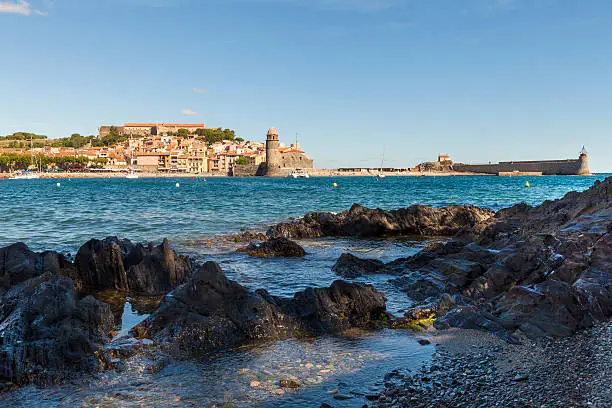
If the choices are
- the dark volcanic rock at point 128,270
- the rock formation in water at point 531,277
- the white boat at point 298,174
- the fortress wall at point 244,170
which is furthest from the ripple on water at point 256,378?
the fortress wall at point 244,170

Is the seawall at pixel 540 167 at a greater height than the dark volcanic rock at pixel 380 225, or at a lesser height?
greater

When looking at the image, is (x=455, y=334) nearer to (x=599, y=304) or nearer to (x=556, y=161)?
(x=599, y=304)

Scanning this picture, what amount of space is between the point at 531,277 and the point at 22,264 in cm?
1002

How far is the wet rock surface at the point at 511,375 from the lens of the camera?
478 centimetres

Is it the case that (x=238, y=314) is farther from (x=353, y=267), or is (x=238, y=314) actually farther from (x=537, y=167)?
(x=537, y=167)

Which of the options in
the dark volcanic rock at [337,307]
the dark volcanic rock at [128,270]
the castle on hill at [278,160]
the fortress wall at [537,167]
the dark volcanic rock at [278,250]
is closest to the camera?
the dark volcanic rock at [337,307]

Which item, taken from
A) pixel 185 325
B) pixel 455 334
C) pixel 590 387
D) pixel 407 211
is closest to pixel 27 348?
pixel 185 325

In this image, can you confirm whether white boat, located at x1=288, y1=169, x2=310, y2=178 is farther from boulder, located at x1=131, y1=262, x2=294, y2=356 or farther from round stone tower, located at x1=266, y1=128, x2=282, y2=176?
boulder, located at x1=131, y1=262, x2=294, y2=356

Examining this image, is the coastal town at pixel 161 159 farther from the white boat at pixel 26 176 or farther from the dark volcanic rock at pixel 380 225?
the dark volcanic rock at pixel 380 225

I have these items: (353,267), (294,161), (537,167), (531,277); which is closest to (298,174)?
(294,161)

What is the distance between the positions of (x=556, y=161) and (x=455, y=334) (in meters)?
179

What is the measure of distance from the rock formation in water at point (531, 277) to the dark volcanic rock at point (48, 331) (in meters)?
5.23

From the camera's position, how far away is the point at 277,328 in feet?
24.0

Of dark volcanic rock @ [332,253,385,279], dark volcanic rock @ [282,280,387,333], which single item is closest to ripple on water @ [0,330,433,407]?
dark volcanic rock @ [282,280,387,333]
